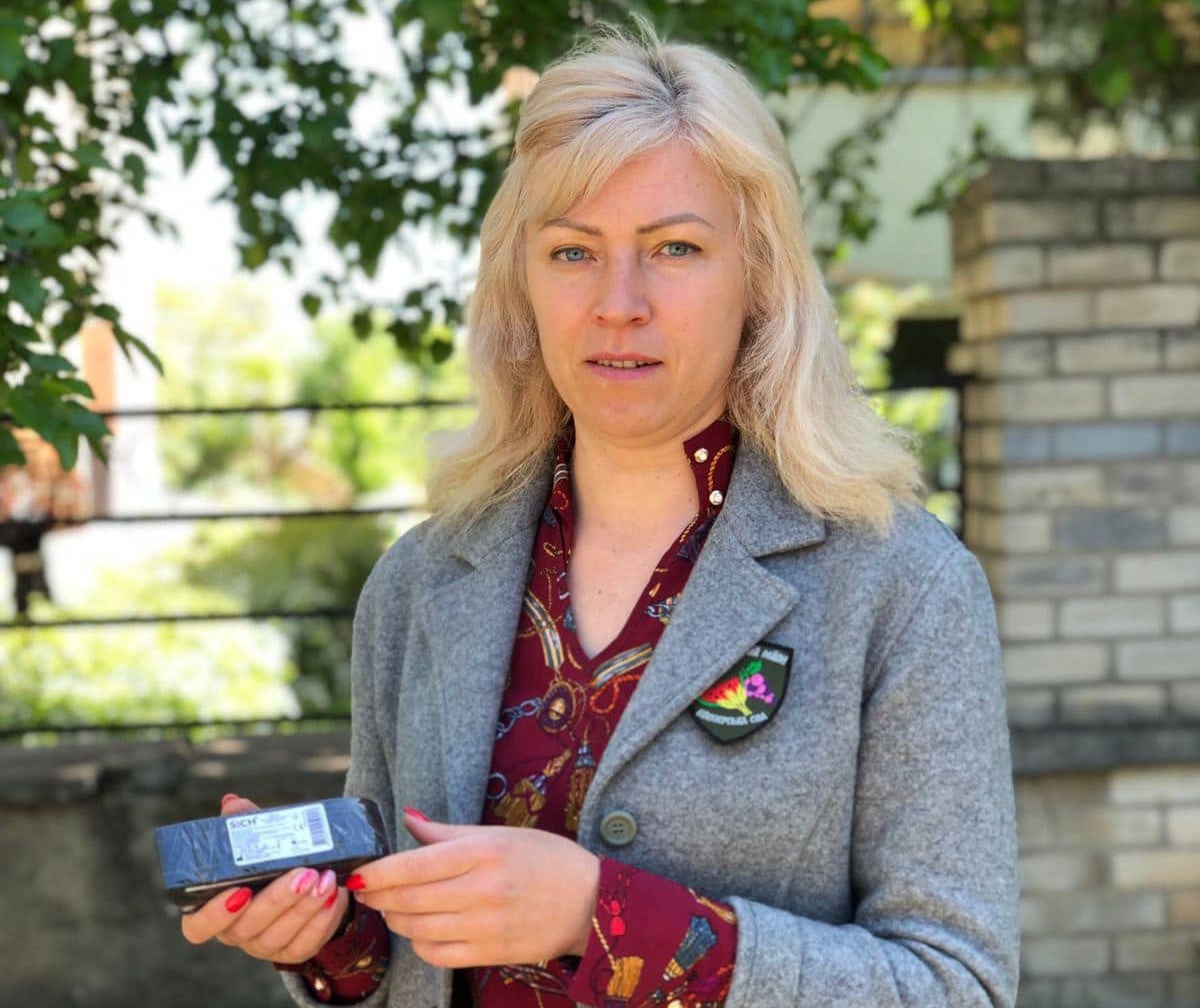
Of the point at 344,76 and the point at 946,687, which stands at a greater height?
the point at 344,76

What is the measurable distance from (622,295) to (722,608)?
36 cm

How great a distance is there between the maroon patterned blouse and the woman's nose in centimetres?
20

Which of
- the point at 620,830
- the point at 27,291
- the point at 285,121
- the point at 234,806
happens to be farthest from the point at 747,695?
the point at 285,121

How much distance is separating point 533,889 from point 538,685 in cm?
37

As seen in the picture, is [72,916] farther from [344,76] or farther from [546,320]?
[546,320]

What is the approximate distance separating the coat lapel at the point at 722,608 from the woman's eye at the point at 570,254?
1.02ft

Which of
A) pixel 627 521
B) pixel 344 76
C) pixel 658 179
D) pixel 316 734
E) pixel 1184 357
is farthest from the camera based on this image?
pixel 316 734

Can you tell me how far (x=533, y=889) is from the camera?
147 cm

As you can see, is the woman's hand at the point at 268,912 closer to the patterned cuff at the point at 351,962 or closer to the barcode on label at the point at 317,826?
the barcode on label at the point at 317,826

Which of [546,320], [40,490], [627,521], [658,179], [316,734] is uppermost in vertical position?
[658,179]

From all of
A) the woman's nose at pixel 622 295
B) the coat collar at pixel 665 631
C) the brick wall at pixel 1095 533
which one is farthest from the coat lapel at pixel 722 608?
the brick wall at pixel 1095 533

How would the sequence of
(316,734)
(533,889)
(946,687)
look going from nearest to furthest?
(533,889), (946,687), (316,734)

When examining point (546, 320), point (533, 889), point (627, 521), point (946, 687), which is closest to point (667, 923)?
point (533, 889)

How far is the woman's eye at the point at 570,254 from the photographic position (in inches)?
69.2
